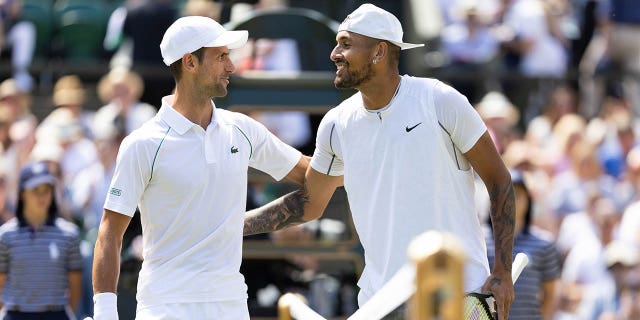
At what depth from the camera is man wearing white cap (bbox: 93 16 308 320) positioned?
6.32 metres

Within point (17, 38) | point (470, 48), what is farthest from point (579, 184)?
point (17, 38)

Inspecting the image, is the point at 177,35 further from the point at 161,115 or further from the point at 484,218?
the point at 484,218

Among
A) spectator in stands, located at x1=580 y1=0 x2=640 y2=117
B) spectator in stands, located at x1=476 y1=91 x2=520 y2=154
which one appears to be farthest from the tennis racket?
spectator in stands, located at x1=580 y1=0 x2=640 y2=117

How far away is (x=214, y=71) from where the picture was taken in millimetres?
6531

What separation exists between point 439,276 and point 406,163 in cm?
218

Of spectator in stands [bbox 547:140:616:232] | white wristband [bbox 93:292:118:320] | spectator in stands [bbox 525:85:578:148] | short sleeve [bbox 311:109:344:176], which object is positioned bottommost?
spectator in stands [bbox 547:140:616:232]

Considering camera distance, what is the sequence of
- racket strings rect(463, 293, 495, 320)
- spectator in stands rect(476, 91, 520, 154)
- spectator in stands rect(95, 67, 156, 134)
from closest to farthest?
racket strings rect(463, 293, 495, 320) → spectator in stands rect(476, 91, 520, 154) → spectator in stands rect(95, 67, 156, 134)

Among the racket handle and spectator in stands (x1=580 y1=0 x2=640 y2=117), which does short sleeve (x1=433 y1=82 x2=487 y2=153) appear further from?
spectator in stands (x1=580 y1=0 x2=640 y2=117)

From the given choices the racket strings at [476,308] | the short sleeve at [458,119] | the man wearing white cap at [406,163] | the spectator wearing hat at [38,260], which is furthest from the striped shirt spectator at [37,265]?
the racket strings at [476,308]

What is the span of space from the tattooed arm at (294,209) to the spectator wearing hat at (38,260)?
259 cm

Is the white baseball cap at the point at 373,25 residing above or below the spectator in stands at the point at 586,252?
above

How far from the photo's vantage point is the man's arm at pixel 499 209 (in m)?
6.23

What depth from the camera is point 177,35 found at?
21.5 feet

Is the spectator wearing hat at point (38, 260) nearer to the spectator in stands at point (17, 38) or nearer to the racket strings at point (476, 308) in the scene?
the racket strings at point (476, 308)
